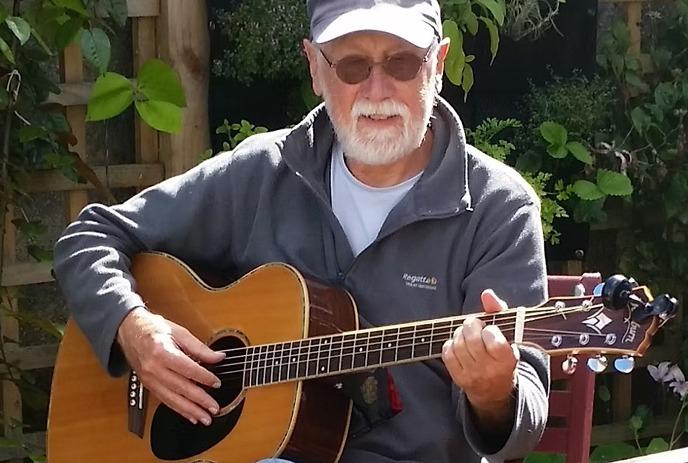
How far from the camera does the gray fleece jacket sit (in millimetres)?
2166

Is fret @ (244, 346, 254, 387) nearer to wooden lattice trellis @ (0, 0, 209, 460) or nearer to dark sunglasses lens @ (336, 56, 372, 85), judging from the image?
dark sunglasses lens @ (336, 56, 372, 85)

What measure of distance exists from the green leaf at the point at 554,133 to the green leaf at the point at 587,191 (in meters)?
0.12

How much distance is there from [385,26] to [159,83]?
990 millimetres

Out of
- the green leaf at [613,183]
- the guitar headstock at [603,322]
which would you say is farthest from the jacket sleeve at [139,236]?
the green leaf at [613,183]

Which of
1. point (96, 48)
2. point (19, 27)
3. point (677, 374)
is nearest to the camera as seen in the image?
point (19, 27)

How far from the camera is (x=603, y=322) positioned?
1.84 m

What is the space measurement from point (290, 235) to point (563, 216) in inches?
51.9

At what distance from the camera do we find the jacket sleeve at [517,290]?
2018 millimetres

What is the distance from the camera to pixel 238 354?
7.48 ft

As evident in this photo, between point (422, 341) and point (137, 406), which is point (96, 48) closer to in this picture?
point (137, 406)

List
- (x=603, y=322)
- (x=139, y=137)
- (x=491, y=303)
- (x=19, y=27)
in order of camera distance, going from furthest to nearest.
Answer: (x=139, y=137), (x=19, y=27), (x=491, y=303), (x=603, y=322)

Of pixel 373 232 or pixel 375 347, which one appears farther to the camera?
pixel 373 232

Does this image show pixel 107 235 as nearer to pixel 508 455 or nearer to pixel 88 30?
pixel 88 30

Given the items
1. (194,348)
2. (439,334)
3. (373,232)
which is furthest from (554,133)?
(439,334)
